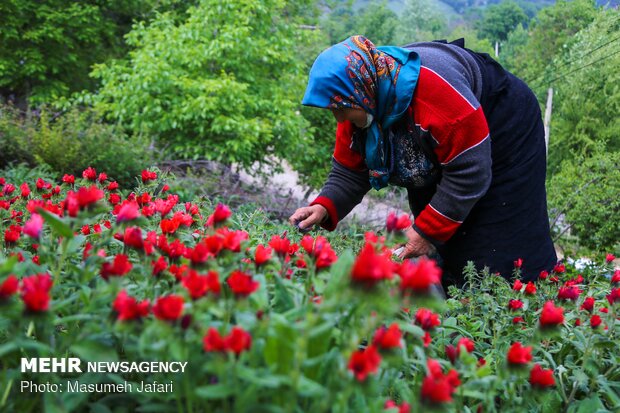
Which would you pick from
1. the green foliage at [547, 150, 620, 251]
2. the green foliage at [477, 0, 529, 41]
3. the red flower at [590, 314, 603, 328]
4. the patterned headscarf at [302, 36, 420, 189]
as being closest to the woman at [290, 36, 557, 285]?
the patterned headscarf at [302, 36, 420, 189]

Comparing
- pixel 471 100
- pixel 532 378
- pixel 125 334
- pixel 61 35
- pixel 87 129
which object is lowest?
pixel 532 378

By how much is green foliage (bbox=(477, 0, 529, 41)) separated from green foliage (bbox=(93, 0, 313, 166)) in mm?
38989

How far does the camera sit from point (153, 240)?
1.25 m

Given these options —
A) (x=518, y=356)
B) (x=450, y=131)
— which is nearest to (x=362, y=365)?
(x=518, y=356)

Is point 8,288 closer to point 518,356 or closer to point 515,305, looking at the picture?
point 518,356

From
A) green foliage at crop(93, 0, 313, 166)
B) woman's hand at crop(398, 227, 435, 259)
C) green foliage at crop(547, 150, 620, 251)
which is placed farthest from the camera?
green foliage at crop(93, 0, 313, 166)

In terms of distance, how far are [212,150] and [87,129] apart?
1349mm

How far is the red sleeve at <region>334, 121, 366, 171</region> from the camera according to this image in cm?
283

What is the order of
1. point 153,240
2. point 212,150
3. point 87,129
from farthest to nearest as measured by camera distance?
point 212,150 → point 87,129 → point 153,240

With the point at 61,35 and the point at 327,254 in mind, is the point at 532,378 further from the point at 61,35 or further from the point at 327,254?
the point at 61,35

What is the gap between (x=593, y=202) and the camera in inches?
225

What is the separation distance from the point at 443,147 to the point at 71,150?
3.69m

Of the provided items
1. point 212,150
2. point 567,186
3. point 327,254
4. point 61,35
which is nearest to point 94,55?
point 61,35

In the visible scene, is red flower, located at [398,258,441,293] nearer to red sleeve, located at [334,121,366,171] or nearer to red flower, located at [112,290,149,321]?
red flower, located at [112,290,149,321]
